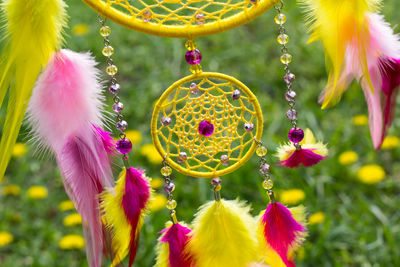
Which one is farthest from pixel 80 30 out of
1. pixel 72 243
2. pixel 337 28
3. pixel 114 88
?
pixel 337 28

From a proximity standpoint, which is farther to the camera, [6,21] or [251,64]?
[251,64]

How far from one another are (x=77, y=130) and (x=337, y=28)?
44 centimetres

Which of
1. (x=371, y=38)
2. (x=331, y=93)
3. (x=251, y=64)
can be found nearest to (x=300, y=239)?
(x=331, y=93)

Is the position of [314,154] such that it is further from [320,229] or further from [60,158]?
[320,229]

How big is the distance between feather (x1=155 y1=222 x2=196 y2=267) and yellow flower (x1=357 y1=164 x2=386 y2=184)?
78 cm

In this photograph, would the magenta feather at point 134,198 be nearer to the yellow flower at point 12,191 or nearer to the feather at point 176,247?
the feather at point 176,247

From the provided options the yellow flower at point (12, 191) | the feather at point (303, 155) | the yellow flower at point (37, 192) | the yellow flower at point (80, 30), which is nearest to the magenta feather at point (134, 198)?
the feather at point (303, 155)

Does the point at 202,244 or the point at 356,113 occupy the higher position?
the point at 202,244

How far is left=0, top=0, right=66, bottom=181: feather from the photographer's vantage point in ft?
2.43

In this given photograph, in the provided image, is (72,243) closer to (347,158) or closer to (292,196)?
(292,196)

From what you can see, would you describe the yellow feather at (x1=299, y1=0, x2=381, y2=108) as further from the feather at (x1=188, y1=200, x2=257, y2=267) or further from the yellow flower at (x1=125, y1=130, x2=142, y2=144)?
the yellow flower at (x1=125, y1=130, x2=142, y2=144)

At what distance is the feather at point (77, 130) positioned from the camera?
2.56ft

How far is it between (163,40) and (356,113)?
0.85 m

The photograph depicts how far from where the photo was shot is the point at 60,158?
2.61 ft
